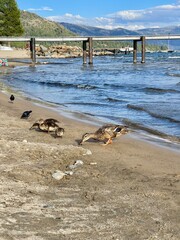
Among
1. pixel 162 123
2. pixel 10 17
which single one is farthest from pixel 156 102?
pixel 10 17

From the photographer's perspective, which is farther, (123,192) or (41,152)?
(41,152)

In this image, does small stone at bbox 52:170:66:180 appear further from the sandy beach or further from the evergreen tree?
the evergreen tree

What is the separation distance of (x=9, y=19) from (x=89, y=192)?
101 meters

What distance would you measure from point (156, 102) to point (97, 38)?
72.1 meters

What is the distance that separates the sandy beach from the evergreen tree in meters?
96.4

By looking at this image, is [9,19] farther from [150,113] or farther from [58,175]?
[58,175]

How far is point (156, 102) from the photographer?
20.6 metres

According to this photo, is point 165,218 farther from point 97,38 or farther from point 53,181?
point 97,38

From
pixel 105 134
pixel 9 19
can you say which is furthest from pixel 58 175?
pixel 9 19

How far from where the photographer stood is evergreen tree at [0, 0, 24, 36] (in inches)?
4021

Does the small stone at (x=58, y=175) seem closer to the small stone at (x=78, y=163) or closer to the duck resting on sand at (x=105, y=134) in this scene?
the small stone at (x=78, y=163)

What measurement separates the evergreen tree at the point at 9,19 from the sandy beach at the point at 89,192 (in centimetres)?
9636

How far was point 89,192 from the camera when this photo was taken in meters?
6.22

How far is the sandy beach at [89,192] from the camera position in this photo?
488 cm
